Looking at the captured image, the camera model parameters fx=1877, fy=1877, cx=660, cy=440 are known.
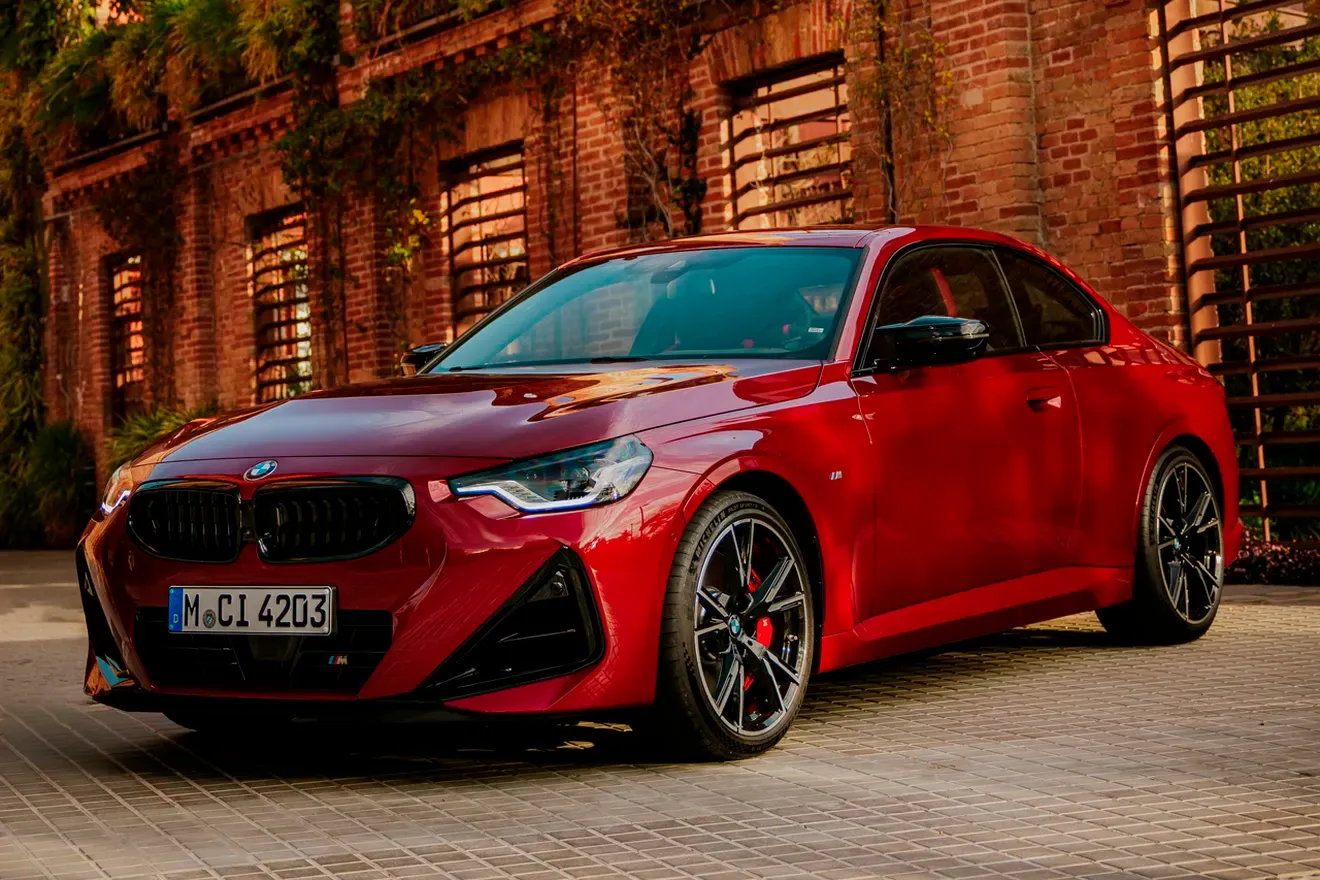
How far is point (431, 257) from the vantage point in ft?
61.4

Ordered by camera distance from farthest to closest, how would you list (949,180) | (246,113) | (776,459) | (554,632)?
(246,113) < (949,180) < (776,459) < (554,632)

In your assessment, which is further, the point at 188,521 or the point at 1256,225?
the point at 1256,225

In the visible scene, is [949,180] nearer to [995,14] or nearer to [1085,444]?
[995,14]

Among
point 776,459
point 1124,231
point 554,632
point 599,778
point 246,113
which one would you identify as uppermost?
point 246,113

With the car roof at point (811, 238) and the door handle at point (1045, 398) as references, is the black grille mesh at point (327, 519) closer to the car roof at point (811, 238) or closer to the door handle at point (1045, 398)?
the car roof at point (811, 238)

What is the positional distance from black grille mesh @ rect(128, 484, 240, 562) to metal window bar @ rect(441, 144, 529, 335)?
38.8 ft

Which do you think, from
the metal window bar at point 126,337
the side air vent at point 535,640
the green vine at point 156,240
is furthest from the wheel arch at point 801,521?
the metal window bar at point 126,337

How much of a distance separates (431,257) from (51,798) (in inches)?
543

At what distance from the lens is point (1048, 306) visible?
7211 millimetres

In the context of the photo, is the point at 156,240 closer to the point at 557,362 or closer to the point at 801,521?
the point at 557,362

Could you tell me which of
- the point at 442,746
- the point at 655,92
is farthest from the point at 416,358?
the point at 655,92

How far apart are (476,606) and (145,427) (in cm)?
1856

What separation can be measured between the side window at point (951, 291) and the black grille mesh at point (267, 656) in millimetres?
2212

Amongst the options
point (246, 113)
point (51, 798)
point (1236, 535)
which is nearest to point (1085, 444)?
point (1236, 535)
